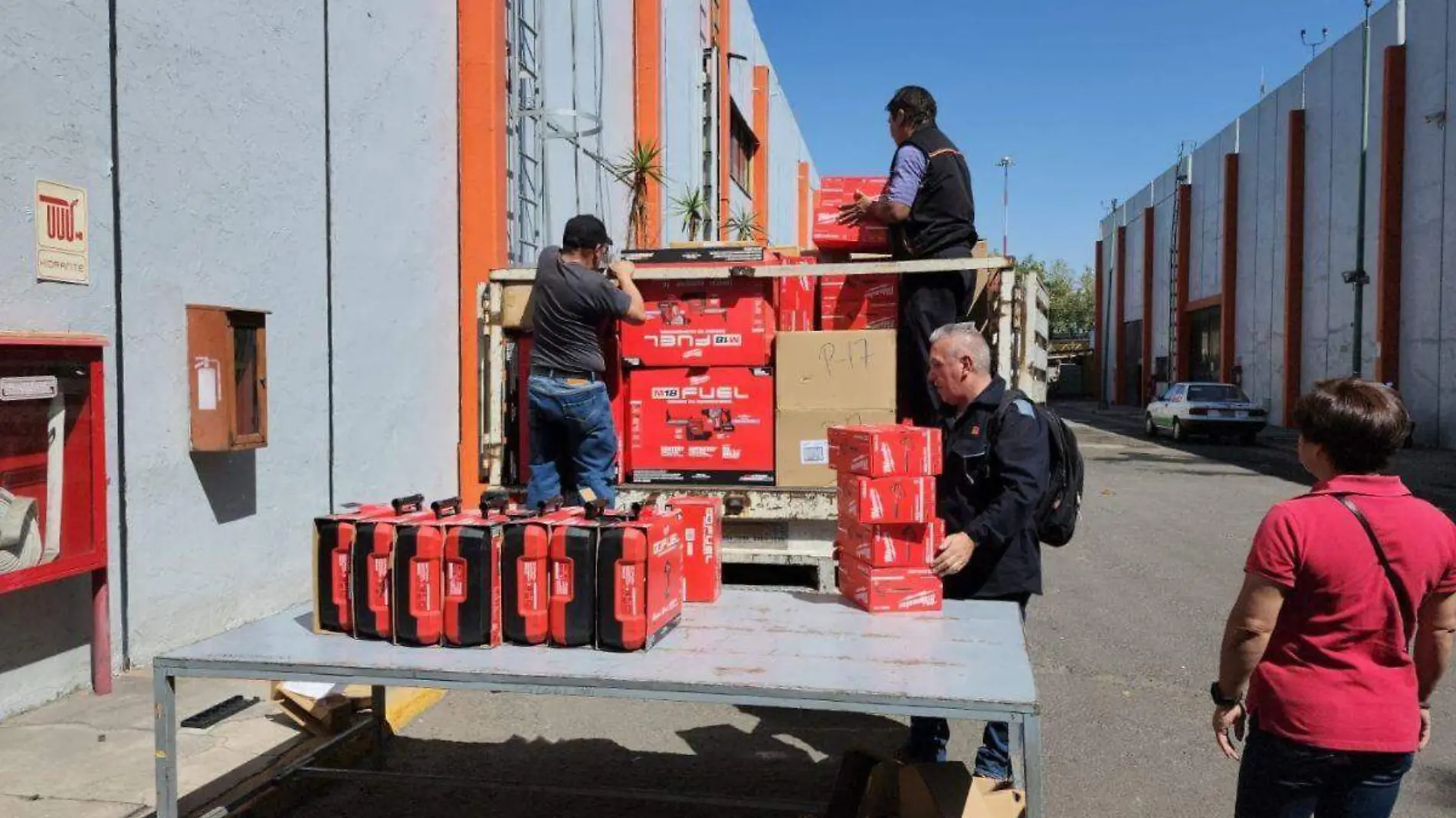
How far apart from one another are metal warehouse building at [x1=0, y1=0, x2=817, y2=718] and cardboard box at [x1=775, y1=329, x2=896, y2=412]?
336 centimetres

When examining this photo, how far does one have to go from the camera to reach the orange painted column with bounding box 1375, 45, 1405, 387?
23656mm

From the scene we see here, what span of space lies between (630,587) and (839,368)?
258 cm

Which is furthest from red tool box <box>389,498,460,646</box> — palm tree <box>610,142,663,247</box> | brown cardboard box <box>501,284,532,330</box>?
palm tree <box>610,142,663,247</box>

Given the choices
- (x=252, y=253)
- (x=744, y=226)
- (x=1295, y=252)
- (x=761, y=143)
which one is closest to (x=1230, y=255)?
(x=1295, y=252)

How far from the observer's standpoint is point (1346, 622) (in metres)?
2.57

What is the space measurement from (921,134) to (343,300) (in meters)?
4.43

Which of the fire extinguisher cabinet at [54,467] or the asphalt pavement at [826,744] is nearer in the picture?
the asphalt pavement at [826,744]

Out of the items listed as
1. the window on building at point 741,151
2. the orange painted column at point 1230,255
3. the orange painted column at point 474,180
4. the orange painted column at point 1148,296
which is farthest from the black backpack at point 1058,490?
the orange painted column at point 1148,296

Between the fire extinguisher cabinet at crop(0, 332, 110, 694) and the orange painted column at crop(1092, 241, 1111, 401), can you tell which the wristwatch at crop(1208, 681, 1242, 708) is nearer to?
the fire extinguisher cabinet at crop(0, 332, 110, 694)

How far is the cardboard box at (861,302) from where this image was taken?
570cm

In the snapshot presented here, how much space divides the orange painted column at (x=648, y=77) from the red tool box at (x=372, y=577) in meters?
13.3

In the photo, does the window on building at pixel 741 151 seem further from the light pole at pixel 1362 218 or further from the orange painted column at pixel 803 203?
the light pole at pixel 1362 218

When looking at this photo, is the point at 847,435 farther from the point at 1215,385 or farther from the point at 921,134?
the point at 1215,385

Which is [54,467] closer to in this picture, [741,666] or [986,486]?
[741,666]
